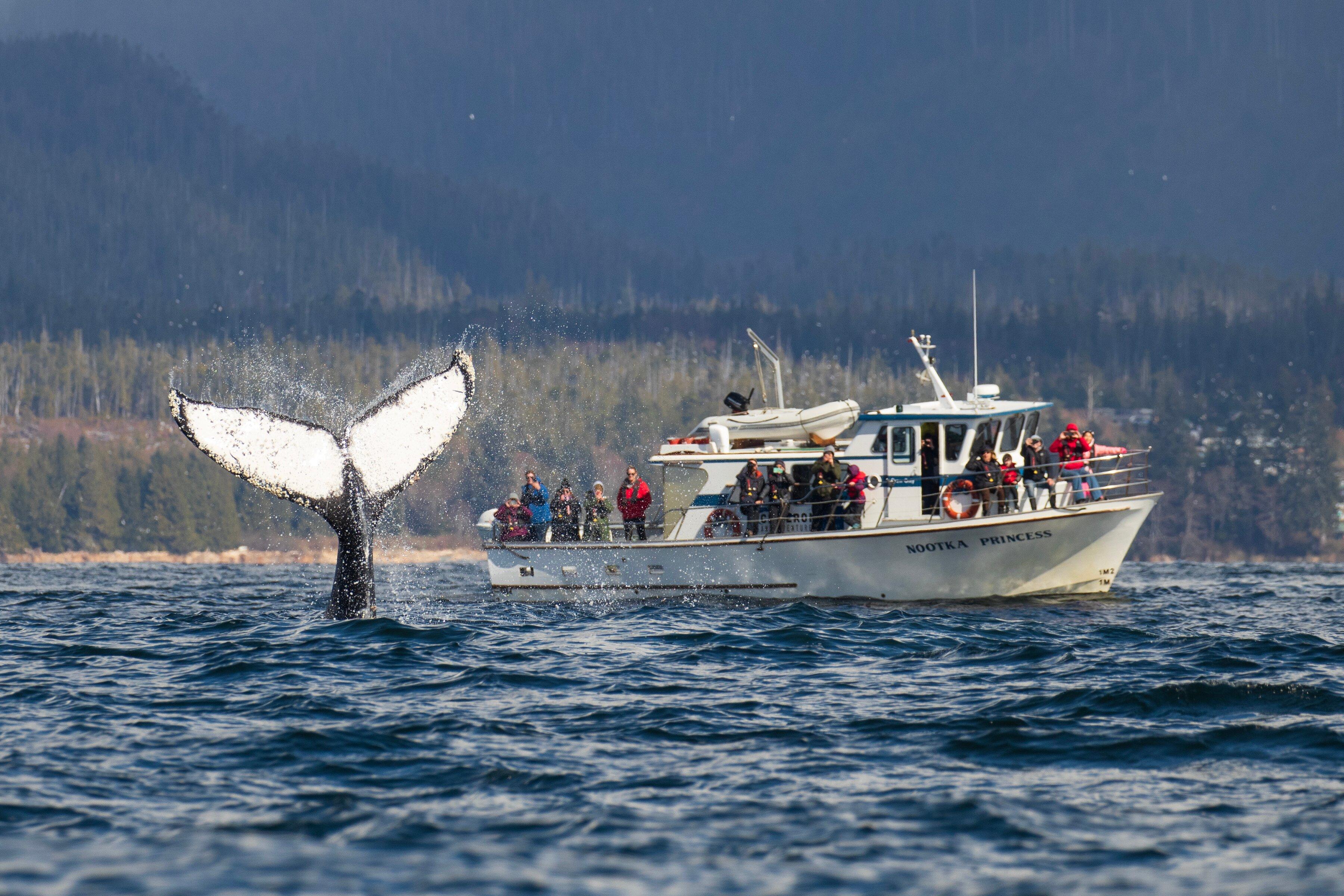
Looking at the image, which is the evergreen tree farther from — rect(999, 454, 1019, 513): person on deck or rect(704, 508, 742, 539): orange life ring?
rect(999, 454, 1019, 513): person on deck

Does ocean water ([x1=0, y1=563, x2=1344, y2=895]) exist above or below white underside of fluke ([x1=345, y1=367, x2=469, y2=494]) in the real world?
below

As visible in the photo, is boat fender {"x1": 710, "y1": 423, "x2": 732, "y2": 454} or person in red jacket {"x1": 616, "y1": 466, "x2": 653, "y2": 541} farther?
person in red jacket {"x1": 616, "y1": 466, "x2": 653, "y2": 541}

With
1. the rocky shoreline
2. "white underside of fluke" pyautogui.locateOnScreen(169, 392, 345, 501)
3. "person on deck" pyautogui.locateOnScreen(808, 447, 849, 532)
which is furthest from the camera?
the rocky shoreline

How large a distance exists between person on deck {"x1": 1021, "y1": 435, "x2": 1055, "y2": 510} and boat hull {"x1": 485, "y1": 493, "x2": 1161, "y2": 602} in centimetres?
93

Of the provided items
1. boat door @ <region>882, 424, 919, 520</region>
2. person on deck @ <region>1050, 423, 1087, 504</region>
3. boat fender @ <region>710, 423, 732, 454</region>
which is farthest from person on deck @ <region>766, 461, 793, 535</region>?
person on deck @ <region>1050, 423, 1087, 504</region>

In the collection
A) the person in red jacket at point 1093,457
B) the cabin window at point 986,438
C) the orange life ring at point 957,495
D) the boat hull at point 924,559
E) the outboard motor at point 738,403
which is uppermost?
the outboard motor at point 738,403

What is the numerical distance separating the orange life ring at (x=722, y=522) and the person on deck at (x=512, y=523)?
5.03 metres

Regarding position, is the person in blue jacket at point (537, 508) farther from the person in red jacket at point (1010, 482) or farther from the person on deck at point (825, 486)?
the person in red jacket at point (1010, 482)

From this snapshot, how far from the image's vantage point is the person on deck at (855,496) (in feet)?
102

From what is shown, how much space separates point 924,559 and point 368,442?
16.2 metres

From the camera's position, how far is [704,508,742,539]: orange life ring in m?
32.5

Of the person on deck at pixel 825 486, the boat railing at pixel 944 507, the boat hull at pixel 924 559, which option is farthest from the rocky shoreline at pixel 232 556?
the person on deck at pixel 825 486

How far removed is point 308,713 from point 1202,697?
32.9 ft

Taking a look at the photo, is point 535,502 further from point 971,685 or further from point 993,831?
point 993,831
